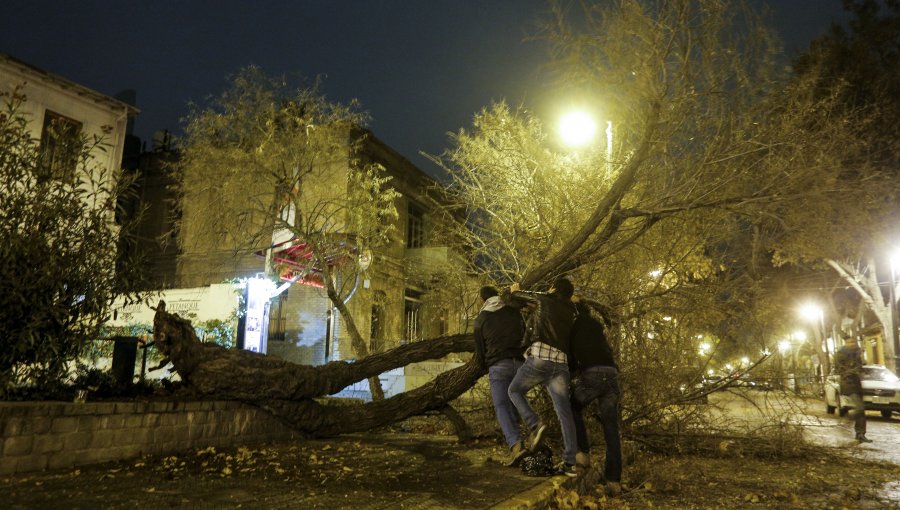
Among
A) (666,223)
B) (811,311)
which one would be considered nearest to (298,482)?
(666,223)

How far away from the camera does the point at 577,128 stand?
35.6 ft

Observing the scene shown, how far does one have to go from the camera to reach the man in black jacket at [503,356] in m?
5.86

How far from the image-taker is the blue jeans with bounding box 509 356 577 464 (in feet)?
18.2

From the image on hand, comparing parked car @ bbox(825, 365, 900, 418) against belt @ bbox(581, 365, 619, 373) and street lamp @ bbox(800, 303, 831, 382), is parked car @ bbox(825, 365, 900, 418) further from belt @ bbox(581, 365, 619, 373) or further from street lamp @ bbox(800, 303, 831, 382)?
belt @ bbox(581, 365, 619, 373)

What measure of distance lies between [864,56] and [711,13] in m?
14.7

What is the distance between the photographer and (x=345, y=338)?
19562 mm

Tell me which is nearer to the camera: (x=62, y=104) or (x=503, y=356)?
(x=503, y=356)

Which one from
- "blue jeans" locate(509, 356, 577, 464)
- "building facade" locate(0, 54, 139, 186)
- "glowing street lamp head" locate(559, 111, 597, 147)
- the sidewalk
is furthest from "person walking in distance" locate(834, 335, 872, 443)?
"building facade" locate(0, 54, 139, 186)

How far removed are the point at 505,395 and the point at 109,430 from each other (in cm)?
375

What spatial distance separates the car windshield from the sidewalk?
15115 millimetres

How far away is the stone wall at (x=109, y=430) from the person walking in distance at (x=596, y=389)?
398 cm

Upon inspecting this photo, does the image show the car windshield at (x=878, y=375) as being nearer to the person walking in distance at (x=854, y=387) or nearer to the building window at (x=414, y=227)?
the person walking in distance at (x=854, y=387)

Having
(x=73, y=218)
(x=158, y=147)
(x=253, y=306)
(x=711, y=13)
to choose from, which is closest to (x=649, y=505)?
(x=711, y=13)

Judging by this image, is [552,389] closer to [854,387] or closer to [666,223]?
[666,223]
